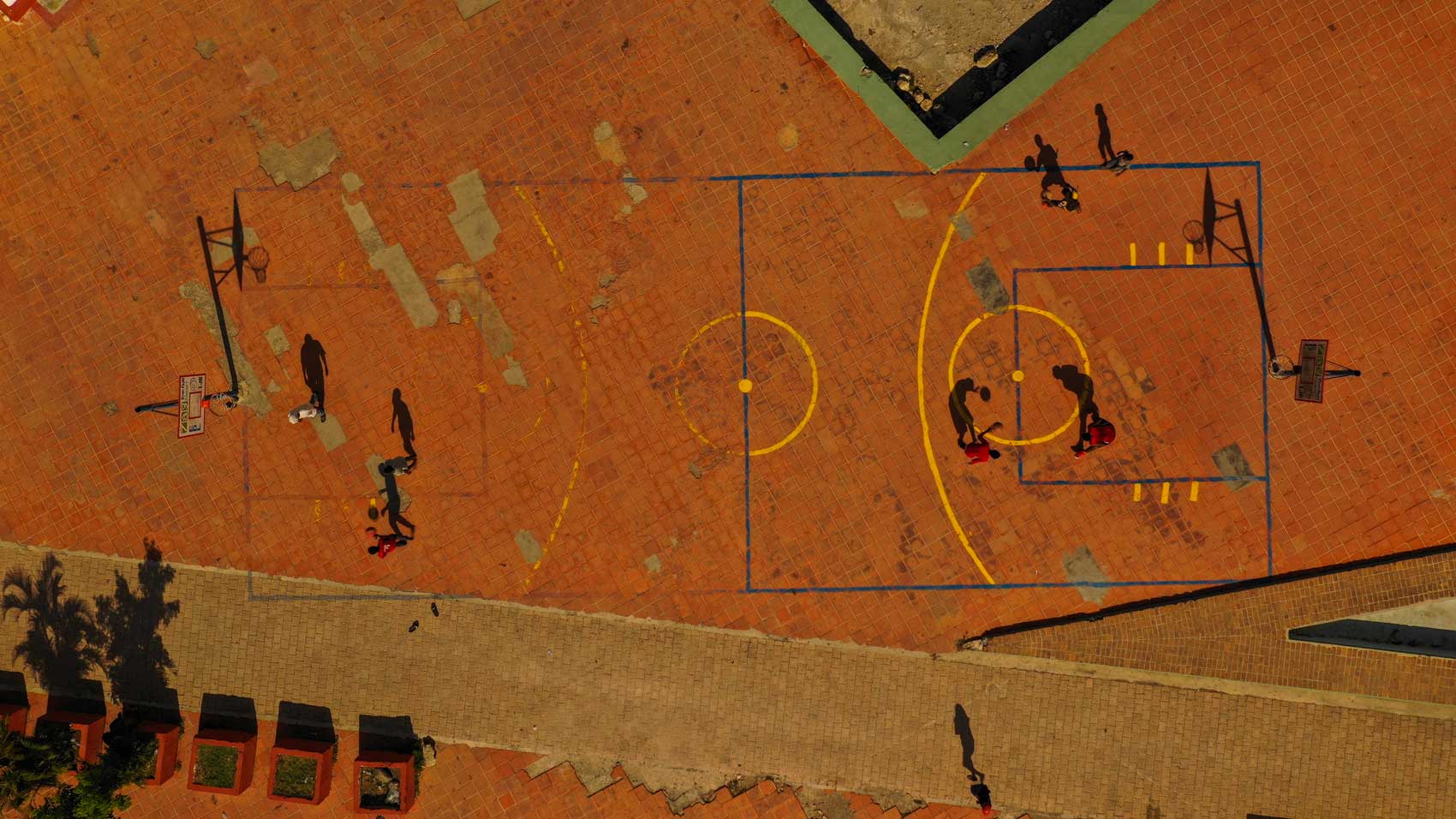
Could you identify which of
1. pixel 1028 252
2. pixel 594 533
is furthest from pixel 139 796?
pixel 1028 252

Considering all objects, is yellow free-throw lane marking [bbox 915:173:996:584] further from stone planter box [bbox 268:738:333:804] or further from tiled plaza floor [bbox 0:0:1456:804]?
stone planter box [bbox 268:738:333:804]

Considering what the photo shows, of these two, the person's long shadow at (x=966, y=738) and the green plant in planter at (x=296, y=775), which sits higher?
the green plant in planter at (x=296, y=775)

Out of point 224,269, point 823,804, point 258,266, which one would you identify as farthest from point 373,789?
point 224,269

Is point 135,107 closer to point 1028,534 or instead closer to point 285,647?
point 285,647

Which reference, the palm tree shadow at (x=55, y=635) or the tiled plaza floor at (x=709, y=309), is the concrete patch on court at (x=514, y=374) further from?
the palm tree shadow at (x=55, y=635)

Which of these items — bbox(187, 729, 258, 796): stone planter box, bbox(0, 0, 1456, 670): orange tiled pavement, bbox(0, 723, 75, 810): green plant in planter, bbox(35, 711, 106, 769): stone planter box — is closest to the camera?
bbox(0, 723, 75, 810): green plant in planter

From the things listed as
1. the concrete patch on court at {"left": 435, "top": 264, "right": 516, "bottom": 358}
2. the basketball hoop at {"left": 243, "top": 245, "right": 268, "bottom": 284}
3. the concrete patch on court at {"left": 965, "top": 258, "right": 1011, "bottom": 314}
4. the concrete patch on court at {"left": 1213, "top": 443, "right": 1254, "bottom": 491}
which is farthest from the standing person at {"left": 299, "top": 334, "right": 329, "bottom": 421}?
the concrete patch on court at {"left": 1213, "top": 443, "right": 1254, "bottom": 491}

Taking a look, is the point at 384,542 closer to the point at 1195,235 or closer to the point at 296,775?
the point at 296,775

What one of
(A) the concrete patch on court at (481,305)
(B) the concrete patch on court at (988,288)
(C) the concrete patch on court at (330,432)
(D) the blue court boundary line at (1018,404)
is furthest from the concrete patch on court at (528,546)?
(B) the concrete patch on court at (988,288)
